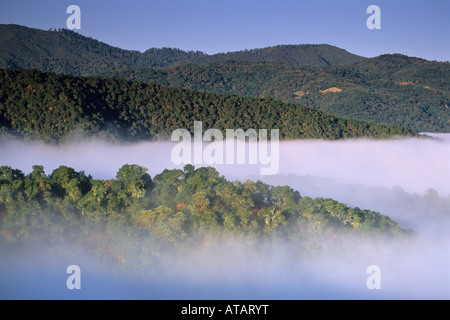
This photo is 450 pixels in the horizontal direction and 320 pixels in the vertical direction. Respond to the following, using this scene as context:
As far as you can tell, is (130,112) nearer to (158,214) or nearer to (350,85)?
(158,214)

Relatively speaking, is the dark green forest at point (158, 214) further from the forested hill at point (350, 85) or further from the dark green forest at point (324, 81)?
the forested hill at point (350, 85)

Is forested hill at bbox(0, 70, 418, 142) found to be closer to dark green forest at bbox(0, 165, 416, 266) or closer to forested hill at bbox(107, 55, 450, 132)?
dark green forest at bbox(0, 165, 416, 266)

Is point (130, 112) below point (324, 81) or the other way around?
below

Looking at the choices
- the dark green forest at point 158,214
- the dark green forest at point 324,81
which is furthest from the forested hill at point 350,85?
the dark green forest at point 158,214

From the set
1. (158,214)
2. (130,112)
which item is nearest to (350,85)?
(130,112)

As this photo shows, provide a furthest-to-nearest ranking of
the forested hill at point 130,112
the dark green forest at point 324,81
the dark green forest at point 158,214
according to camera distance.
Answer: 1. the dark green forest at point 324,81
2. the forested hill at point 130,112
3. the dark green forest at point 158,214

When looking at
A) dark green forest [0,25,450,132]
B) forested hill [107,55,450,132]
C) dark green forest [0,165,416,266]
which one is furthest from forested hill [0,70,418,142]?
forested hill [107,55,450,132]
